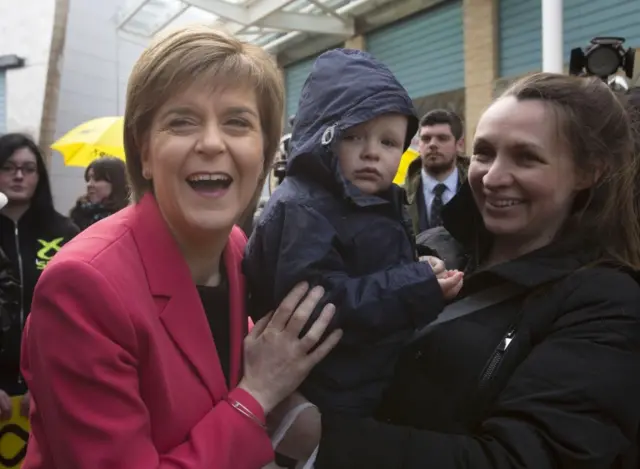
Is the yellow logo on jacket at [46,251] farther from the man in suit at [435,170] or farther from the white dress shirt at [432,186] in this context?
the white dress shirt at [432,186]

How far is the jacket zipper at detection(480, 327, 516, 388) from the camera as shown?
5.05 ft

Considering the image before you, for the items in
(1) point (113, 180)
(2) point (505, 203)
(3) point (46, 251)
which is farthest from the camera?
(1) point (113, 180)

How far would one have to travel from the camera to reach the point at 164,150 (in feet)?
4.91

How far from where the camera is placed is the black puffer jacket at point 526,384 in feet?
4.61

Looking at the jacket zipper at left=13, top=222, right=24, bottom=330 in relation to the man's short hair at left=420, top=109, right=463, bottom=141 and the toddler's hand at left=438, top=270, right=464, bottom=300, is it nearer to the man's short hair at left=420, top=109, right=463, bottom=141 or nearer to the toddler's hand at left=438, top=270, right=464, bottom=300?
the toddler's hand at left=438, top=270, right=464, bottom=300

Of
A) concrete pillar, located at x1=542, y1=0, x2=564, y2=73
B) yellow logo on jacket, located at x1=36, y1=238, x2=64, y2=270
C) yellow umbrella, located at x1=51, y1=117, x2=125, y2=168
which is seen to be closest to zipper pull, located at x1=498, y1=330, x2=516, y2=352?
yellow logo on jacket, located at x1=36, y1=238, x2=64, y2=270

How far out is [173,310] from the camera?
1449mm

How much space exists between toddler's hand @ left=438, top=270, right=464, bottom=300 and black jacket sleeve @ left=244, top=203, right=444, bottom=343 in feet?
0.10

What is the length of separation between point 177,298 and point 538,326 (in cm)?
83

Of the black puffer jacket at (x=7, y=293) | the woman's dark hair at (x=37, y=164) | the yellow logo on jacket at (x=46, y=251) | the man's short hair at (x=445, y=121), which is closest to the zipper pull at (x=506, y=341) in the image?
the black puffer jacket at (x=7, y=293)

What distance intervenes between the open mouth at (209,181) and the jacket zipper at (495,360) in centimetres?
74

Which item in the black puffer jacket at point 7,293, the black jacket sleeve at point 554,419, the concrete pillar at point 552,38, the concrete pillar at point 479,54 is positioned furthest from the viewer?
the concrete pillar at point 479,54

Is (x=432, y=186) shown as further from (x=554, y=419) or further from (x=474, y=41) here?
(x=474, y=41)

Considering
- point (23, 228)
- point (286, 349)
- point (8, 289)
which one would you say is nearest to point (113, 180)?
point (23, 228)
